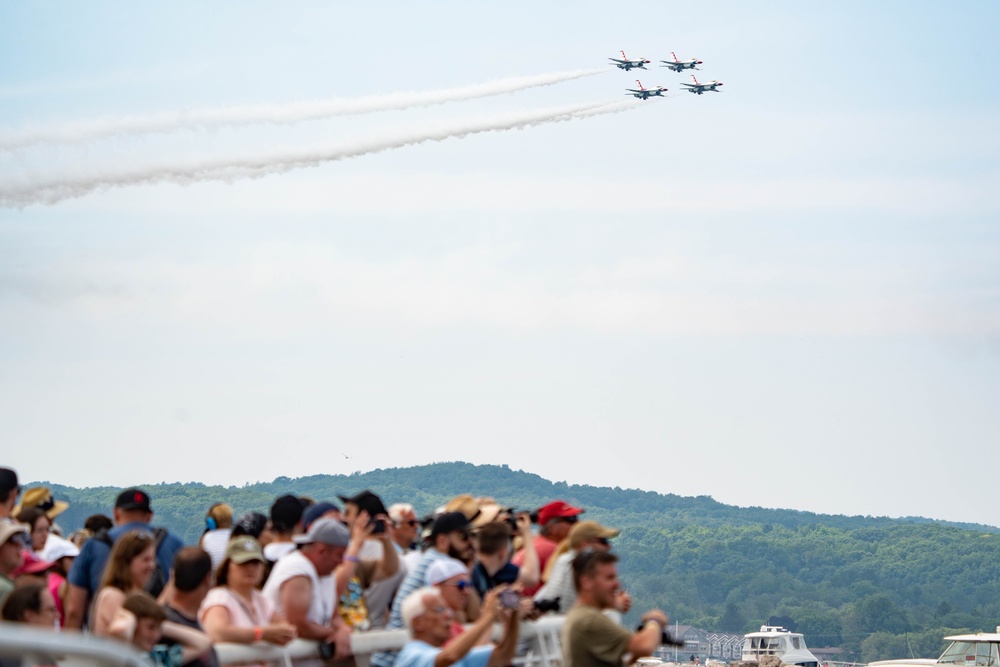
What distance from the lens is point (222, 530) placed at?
42.5 ft

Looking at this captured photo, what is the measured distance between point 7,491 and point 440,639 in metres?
4.19

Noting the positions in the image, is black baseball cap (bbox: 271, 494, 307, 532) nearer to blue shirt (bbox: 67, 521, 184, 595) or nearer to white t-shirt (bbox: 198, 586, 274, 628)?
blue shirt (bbox: 67, 521, 184, 595)

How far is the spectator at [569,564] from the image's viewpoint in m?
11.4

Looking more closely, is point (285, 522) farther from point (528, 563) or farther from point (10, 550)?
point (10, 550)

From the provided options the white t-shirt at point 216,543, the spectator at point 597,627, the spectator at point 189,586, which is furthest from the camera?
the white t-shirt at point 216,543

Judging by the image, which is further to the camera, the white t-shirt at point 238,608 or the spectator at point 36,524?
the spectator at point 36,524

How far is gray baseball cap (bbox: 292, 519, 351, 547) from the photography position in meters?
10.5

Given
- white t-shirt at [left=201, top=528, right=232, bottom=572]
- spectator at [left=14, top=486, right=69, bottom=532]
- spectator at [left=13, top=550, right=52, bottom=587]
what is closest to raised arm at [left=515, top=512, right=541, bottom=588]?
white t-shirt at [left=201, top=528, right=232, bottom=572]

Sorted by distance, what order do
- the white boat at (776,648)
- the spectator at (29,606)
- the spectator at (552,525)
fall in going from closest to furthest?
the spectator at (29,606) < the spectator at (552,525) < the white boat at (776,648)

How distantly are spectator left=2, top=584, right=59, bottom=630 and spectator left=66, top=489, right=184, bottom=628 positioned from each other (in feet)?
5.11

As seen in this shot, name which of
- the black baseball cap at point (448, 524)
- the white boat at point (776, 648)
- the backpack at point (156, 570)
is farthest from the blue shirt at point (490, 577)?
the white boat at point (776, 648)

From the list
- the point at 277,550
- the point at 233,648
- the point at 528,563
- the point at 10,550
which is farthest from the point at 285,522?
the point at 233,648

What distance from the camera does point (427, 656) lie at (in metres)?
9.48

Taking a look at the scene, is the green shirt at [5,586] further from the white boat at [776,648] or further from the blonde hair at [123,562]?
the white boat at [776,648]
